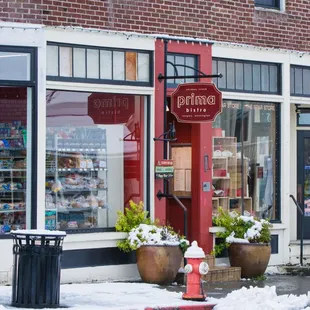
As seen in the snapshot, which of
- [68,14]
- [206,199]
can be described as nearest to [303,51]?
[206,199]

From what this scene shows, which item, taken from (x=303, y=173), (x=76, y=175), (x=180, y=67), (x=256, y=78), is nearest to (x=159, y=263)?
(x=76, y=175)

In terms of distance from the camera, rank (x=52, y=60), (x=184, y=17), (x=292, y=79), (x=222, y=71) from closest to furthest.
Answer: (x=52, y=60), (x=184, y=17), (x=222, y=71), (x=292, y=79)

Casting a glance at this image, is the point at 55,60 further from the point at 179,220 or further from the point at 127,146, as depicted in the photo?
the point at 179,220

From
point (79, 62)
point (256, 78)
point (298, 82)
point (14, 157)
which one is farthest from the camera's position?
point (298, 82)

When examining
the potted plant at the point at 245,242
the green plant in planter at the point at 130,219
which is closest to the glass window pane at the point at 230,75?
the potted plant at the point at 245,242

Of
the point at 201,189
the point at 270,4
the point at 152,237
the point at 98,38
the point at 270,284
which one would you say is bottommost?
the point at 270,284

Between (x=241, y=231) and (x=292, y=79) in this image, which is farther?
(x=292, y=79)

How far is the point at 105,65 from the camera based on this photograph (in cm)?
1598

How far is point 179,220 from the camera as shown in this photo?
691 inches

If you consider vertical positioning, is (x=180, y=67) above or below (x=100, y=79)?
above

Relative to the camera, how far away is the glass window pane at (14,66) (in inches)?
585

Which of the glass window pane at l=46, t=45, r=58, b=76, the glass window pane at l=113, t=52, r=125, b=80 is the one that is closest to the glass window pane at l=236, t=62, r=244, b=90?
the glass window pane at l=113, t=52, r=125, b=80

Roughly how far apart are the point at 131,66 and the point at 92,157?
1.64 m

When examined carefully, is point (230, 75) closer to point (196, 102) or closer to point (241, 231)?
point (196, 102)
